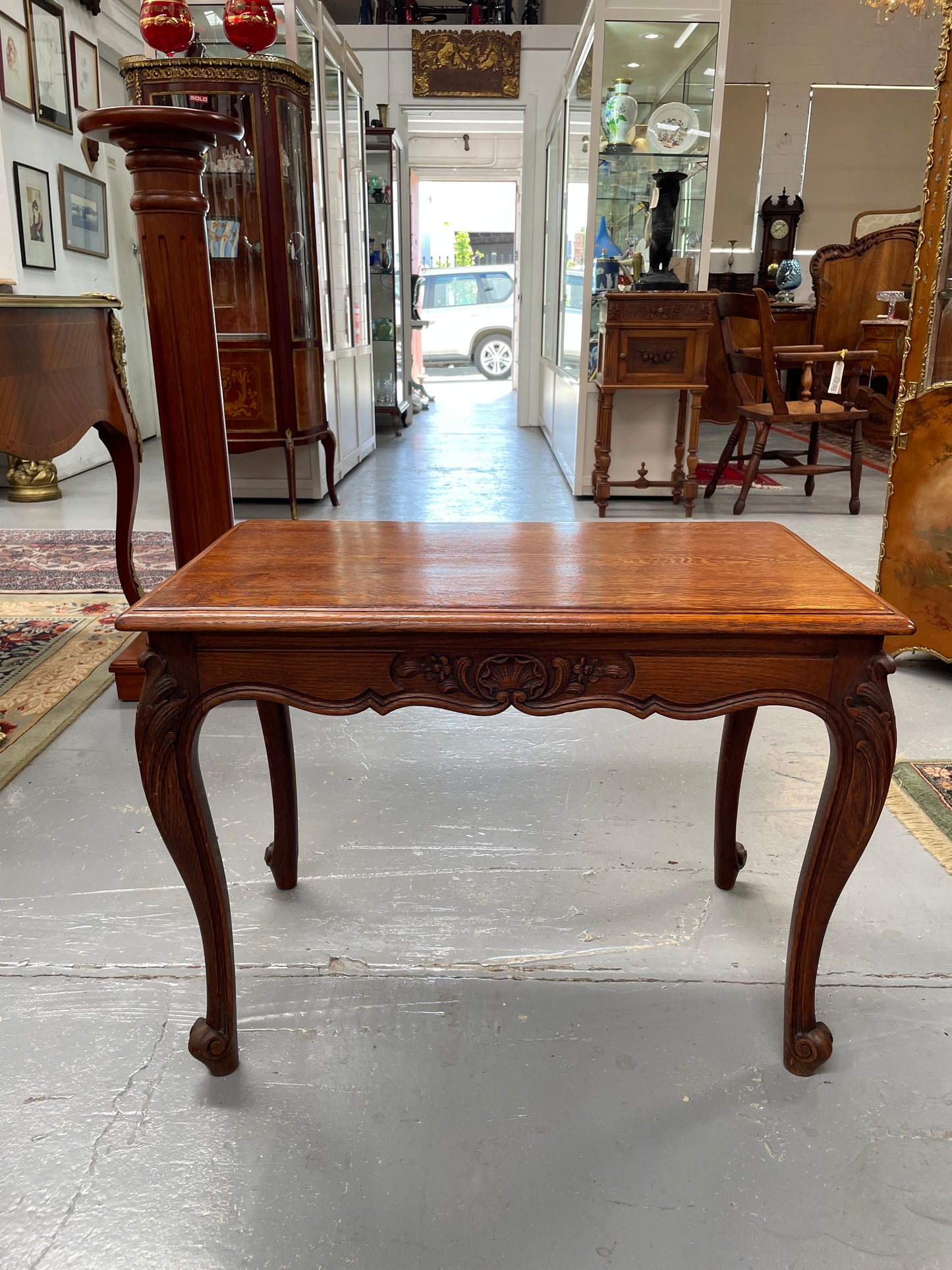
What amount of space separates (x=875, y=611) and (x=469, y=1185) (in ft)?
2.64

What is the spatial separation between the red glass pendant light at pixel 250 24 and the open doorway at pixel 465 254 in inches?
228

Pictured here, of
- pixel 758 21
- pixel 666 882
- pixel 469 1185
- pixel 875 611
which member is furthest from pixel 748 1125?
pixel 758 21

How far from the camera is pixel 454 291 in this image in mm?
12586

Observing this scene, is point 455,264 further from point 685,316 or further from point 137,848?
point 137,848

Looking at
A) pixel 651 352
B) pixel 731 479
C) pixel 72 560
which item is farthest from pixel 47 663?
pixel 731 479

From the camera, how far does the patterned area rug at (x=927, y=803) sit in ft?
5.62

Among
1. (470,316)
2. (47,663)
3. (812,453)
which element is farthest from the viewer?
(470,316)

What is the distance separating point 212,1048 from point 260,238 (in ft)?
12.2

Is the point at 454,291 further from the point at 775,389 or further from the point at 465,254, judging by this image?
the point at 775,389

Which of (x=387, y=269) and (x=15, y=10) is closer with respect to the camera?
(x=15, y=10)

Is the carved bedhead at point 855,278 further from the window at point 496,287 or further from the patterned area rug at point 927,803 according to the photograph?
the patterned area rug at point 927,803

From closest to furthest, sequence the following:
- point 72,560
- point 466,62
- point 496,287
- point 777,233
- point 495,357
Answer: point 72,560
point 466,62
point 777,233
point 496,287
point 495,357

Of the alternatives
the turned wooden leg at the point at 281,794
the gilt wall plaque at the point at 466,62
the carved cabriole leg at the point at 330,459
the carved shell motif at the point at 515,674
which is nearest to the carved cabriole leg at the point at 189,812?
the carved shell motif at the point at 515,674

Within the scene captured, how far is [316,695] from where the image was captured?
1022 mm
